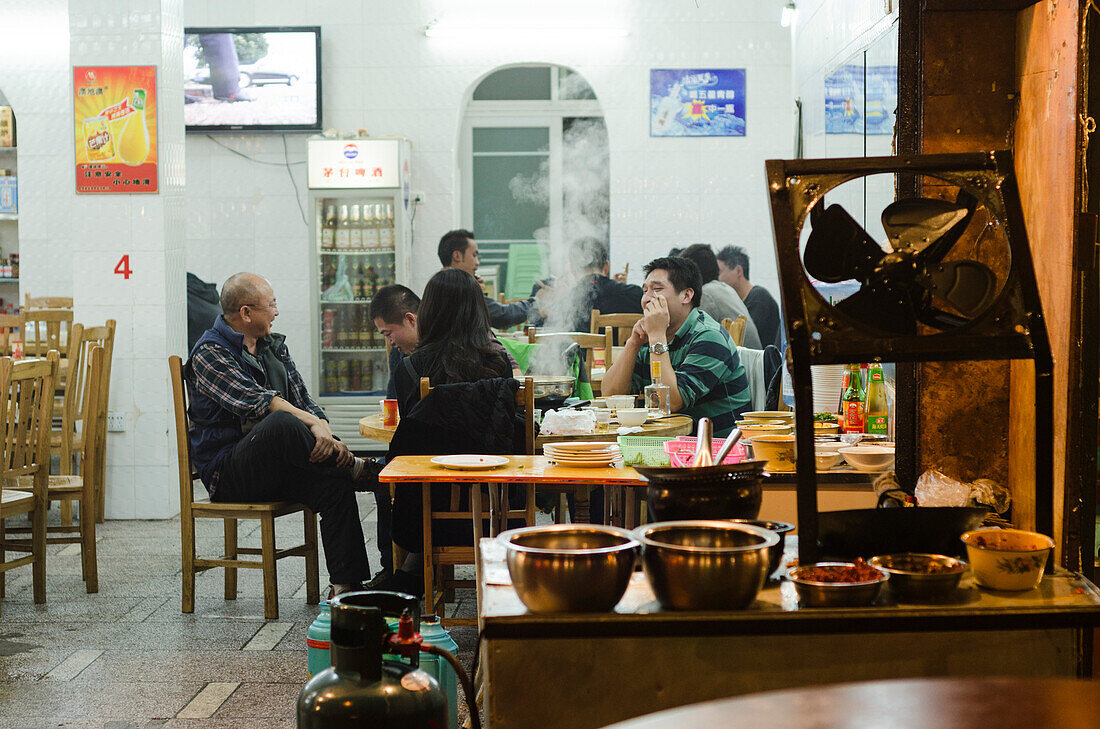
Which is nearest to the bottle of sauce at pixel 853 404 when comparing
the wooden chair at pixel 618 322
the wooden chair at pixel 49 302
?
the wooden chair at pixel 618 322

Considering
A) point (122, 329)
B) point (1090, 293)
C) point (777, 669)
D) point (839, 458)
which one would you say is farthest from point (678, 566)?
point (122, 329)

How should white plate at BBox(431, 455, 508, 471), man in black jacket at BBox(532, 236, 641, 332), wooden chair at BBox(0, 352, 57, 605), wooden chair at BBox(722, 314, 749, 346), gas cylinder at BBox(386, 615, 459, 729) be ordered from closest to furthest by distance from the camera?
gas cylinder at BBox(386, 615, 459, 729) → white plate at BBox(431, 455, 508, 471) → wooden chair at BBox(0, 352, 57, 605) → wooden chair at BBox(722, 314, 749, 346) → man in black jacket at BBox(532, 236, 641, 332)

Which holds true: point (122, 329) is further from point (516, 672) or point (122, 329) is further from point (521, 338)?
point (516, 672)

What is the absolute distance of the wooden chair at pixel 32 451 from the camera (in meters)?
4.48

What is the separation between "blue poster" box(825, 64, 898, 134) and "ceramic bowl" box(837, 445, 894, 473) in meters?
0.95

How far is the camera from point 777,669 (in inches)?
72.2

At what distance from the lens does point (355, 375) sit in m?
8.46

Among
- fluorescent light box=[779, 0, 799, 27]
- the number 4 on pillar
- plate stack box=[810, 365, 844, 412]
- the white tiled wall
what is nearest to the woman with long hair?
plate stack box=[810, 365, 844, 412]

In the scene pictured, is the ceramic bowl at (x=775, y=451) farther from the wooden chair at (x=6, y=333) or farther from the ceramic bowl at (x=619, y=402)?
the wooden chair at (x=6, y=333)

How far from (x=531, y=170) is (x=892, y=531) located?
7478mm

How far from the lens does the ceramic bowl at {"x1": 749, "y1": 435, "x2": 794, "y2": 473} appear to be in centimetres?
313

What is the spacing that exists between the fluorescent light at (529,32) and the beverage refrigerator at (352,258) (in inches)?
47.9

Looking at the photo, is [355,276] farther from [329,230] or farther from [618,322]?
[618,322]

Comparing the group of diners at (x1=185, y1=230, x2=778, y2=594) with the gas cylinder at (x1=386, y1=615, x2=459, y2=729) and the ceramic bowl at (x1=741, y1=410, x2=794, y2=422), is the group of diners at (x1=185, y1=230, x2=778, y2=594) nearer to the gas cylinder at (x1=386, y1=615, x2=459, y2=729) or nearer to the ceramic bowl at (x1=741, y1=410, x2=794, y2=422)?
the ceramic bowl at (x1=741, y1=410, x2=794, y2=422)
